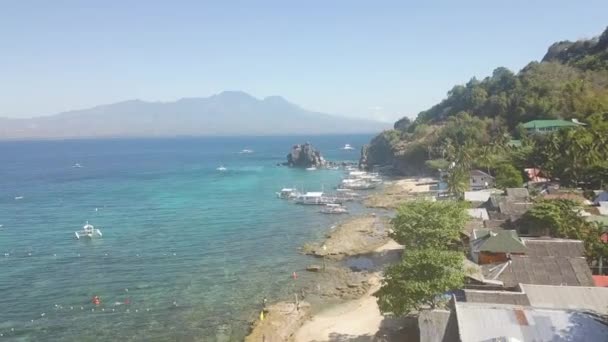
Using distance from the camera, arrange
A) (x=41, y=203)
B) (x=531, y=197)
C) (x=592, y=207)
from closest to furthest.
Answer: (x=592, y=207) → (x=531, y=197) → (x=41, y=203)

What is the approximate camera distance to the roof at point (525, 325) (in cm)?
1689

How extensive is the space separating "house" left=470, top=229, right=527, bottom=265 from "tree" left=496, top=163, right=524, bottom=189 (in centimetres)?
2224

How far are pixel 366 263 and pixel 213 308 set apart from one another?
1414 centimetres

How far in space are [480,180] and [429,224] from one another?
3178 cm

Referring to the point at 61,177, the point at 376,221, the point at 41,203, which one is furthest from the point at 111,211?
the point at 61,177

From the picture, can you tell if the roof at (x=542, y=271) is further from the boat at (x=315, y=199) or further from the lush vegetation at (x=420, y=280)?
the boat at (x=315, y=199)

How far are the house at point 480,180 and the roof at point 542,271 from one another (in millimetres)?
34756

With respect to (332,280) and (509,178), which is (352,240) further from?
(509,178)

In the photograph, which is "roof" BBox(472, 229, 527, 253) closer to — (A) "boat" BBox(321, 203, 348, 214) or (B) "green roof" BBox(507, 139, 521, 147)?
(A) "boat" BBox(321, 203, 348, 214)

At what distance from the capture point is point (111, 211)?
211 feet

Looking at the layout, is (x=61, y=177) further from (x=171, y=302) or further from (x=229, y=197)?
(x=171, y=302)

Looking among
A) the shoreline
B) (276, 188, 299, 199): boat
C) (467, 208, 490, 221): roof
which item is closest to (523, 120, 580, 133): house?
(467, 208, 490, 221): roof

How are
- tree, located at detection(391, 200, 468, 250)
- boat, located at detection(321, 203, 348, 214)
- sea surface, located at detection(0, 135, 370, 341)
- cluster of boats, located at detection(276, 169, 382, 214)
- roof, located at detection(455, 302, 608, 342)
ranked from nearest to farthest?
roof, located at detection(455, 302, 608, 342) → sea surface, located at detection(0, 135, 370, 341) → tree, located at detection(391, 200, 468, 250) → boat, located at detection(321, 203, 348, 214) → cluster of boats, located at detection(276, 169, 382, 214)

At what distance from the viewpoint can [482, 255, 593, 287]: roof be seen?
24.1 metres
